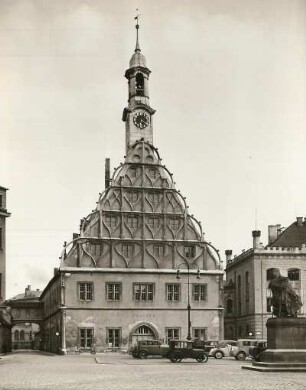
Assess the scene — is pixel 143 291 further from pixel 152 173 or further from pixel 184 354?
pixel 184 354

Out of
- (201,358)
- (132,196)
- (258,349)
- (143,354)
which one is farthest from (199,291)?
(201,358)

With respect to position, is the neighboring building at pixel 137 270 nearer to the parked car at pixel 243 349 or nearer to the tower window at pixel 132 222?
the tower window at pixel 132 222

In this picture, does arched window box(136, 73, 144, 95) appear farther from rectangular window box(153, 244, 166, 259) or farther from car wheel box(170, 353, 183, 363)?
car wheel box(170, 353, 183, 363)

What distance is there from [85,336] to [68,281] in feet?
15.7

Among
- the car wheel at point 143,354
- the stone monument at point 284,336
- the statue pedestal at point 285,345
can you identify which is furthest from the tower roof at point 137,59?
the statue pedestal at point 285,345

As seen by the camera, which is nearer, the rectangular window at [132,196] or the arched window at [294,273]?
the rectangular window at [132,196]

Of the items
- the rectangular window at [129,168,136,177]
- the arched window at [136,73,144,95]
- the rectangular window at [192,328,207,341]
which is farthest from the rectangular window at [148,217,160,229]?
the arched window at [136,73,144,95]

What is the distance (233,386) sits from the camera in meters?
20.6

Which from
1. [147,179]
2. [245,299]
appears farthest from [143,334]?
[245,299]

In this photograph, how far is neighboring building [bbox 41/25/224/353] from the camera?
181ft

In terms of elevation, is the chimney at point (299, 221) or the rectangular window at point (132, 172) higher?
the rectangular window at point (132, 172)

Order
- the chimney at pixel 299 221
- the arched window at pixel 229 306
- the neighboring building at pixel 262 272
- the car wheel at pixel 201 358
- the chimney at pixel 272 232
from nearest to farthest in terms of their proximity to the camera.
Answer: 1. the car wheel at pixel 201 358
2. the neighboring building at pixel 262 272
3. the chimney at pixel 299 221
4. the chimney at pixel 272 232
5. the arched window at pixel 229 306

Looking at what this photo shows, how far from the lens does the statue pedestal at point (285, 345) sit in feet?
91.9

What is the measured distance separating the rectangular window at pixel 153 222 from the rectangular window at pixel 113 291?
5813mm
